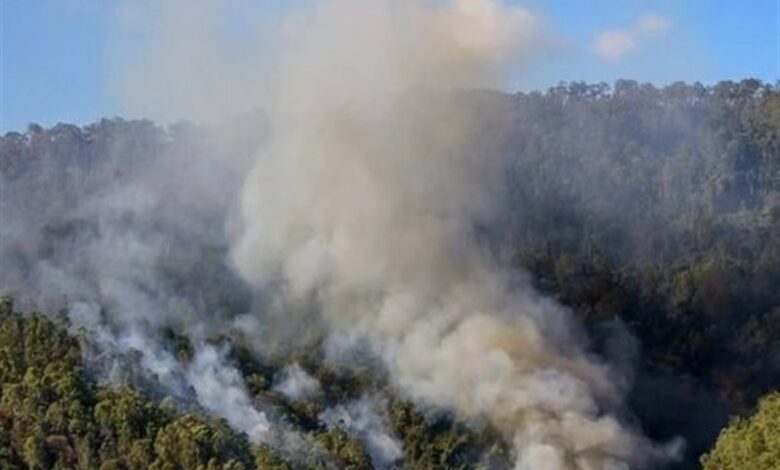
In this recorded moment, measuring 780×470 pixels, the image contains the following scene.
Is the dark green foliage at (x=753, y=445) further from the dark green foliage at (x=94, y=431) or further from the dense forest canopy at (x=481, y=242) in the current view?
the dark green foliage at (x=94, y=431)

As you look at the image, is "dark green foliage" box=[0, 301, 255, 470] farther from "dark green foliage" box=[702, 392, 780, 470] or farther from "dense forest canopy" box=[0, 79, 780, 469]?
"dark green foliage" box=[702, 392, 780, 470]

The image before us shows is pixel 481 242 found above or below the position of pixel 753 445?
above

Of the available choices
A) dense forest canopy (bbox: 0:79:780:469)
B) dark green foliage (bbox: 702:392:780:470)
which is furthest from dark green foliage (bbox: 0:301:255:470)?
dark green foliage (bbox: 702:392:780:470)

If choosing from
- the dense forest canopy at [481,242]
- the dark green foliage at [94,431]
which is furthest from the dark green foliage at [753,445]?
the dark green foliage at [94,431]

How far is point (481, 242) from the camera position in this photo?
50688 millimetres

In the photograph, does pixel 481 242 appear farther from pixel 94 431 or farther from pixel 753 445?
pixel 753 445

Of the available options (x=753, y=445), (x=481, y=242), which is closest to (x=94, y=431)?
(x=753, y=445)

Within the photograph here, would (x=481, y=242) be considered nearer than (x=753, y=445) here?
No

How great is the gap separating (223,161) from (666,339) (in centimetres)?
2951

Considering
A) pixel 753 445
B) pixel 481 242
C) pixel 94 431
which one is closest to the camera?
pixel 753 445

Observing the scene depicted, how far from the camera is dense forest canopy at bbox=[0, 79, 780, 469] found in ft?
108

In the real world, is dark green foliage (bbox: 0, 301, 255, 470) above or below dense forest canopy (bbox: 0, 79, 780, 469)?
below

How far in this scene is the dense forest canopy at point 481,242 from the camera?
33062 mm

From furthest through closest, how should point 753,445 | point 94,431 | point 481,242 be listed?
point 481,242
point 94,431
point 753,445
